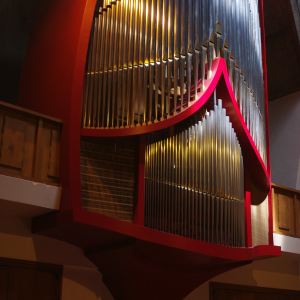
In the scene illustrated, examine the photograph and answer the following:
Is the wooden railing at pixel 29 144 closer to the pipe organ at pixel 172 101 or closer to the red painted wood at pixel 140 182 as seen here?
the pipe organ at pixel 172 101

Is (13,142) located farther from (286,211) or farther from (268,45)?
(268,45)

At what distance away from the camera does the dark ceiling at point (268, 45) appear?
7.98m

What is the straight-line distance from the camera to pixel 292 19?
983 cm

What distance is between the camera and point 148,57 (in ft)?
18.7

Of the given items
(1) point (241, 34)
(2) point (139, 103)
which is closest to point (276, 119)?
(1) point (241, 34)

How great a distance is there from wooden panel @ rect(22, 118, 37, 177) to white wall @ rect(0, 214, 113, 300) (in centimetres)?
79

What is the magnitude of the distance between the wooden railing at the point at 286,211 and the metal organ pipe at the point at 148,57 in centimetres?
266

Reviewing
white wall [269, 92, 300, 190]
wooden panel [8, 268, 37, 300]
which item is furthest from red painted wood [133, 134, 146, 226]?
white wall [269, 92, 300, 190]

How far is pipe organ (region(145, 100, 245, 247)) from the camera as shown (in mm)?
5602

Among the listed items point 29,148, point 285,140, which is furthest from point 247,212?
point 285,140

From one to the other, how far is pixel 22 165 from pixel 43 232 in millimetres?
932

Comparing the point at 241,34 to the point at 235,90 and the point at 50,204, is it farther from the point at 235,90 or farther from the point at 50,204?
the point at 50,204

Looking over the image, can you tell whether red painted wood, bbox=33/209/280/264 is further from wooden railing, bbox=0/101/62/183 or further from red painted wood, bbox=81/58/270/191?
red painted wood, bbox=81/58/270/191

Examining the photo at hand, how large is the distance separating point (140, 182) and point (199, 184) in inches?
32.3
